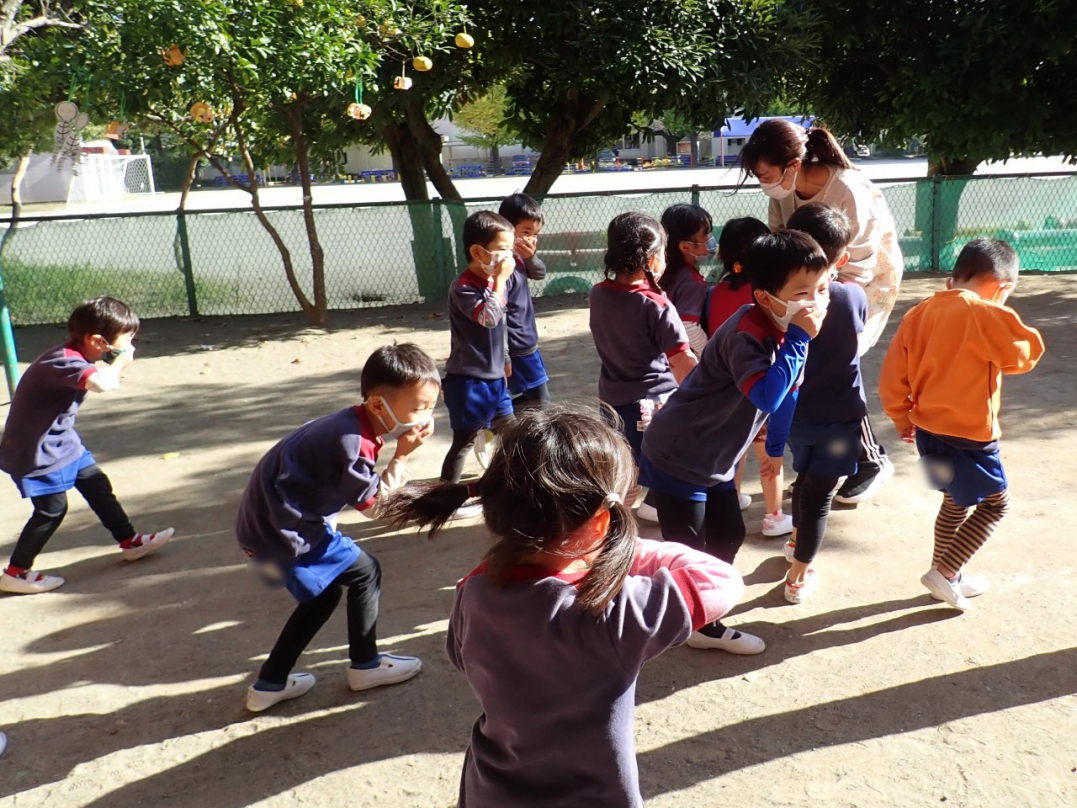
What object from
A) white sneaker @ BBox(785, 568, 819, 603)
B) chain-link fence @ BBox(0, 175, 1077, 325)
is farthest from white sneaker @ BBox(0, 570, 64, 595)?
chain-link fence @ BBox(0, 175, 1077, 325)

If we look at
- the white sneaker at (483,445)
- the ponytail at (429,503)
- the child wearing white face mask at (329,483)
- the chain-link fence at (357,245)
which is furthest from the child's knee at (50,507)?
the chain-link fence at (357,245)

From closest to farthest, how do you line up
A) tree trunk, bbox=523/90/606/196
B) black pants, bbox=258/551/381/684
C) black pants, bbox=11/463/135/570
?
1. black pants, bbox=258/551/381/684
2. black pants, bbox=11/463/135/570
3. tree trunk, bbox=523/90/606/196

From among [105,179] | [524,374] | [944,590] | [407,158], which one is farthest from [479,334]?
[105,179]

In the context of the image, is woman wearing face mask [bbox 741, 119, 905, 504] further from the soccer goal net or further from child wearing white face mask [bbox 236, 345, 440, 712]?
the soccer goal net

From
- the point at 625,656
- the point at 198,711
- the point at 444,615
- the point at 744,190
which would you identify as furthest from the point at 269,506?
the point at 744,190

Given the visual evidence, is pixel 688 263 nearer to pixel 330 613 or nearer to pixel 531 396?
pixel 531 396

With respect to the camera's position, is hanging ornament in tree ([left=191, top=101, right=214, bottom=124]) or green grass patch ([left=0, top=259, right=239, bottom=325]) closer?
hanging ornament in tree ([left=191, top=101, right=214, bottom=124])

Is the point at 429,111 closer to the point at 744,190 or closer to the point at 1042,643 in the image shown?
the point at 744,190

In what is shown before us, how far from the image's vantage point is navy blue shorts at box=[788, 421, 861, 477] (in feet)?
10.7

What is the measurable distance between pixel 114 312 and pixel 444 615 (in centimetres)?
172

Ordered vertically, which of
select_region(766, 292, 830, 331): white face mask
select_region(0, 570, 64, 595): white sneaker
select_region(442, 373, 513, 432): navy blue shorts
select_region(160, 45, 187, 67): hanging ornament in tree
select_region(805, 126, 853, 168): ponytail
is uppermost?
select_region(160, 45, 187, 67): hanging ornament in tree

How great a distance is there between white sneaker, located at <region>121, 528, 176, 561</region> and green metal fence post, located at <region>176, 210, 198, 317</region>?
6634 millimetres

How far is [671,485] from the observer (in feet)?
9.83

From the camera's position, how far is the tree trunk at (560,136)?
1090 cm
